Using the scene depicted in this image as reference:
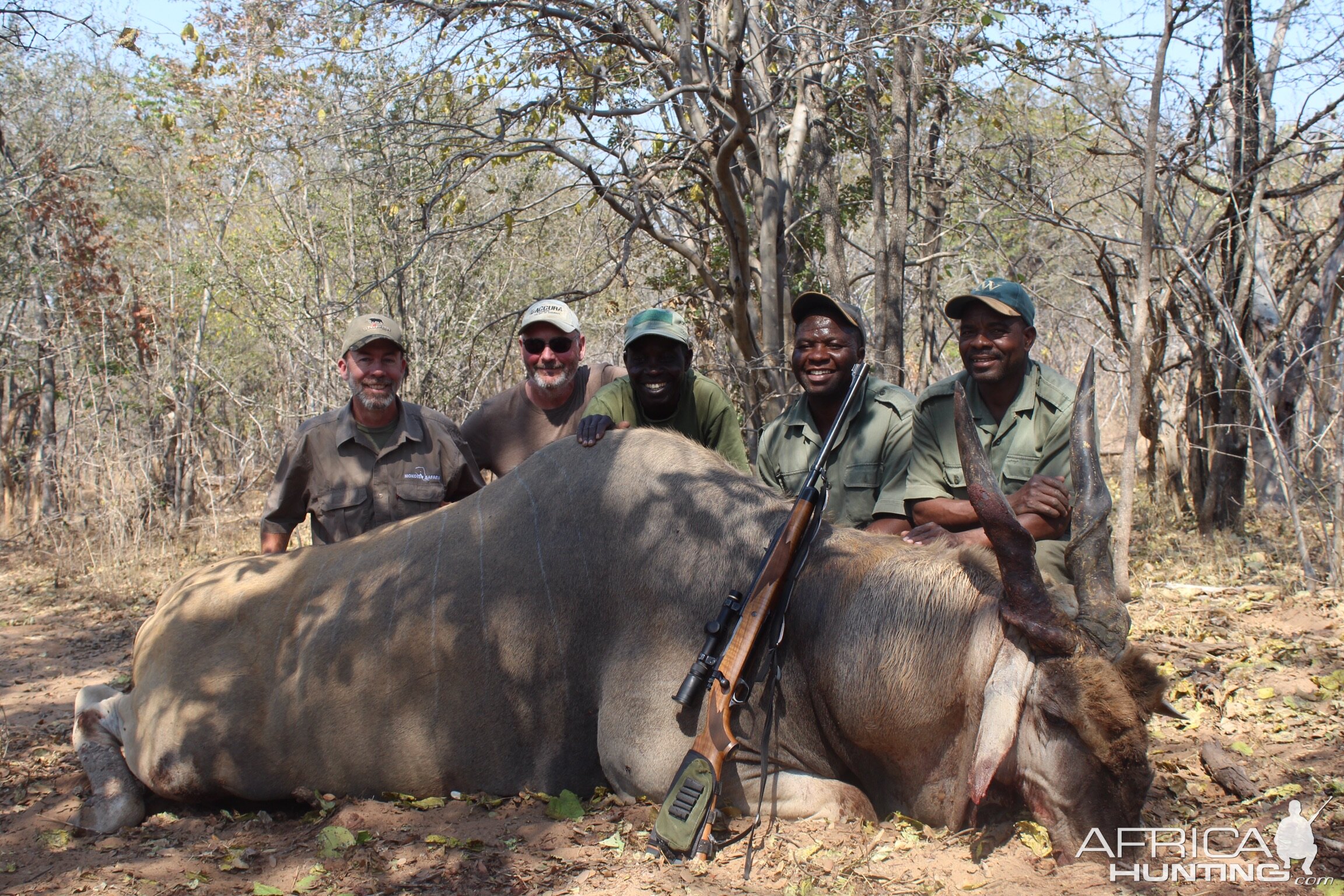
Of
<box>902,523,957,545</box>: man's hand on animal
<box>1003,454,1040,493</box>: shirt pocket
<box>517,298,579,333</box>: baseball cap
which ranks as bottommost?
<box>902,523,957,545</box>: man's hand on animal

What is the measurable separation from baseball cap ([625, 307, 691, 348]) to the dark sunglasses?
808mm

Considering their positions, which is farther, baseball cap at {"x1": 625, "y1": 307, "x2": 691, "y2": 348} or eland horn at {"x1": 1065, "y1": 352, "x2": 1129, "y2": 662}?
baseball cap at {"x1": 625, "y1": 307, "x2": 691, "y2": 348}

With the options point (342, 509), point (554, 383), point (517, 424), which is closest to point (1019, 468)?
point (554, 383)

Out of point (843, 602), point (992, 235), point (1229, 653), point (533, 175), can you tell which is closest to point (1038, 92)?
point (992, 235)

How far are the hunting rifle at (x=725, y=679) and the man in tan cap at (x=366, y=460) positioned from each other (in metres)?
2.29

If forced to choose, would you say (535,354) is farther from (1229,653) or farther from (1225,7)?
(1225,7)

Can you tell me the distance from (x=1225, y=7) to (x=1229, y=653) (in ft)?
16.7

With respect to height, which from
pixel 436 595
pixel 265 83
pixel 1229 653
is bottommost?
pixel 1229 653

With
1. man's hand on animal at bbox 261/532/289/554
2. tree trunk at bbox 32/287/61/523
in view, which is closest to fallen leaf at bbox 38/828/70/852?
man's hand on animal at bbox 261/532/289/554

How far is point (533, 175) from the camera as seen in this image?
357 inches

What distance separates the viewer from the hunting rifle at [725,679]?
3.39m

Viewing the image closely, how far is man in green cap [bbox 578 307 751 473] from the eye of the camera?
4898mm

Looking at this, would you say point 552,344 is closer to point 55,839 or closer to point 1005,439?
point 1005,439

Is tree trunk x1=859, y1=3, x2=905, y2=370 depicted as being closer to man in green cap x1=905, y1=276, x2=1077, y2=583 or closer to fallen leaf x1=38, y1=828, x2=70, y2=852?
man in green cap x1=905, y1=276, x2=1077, y2=583
